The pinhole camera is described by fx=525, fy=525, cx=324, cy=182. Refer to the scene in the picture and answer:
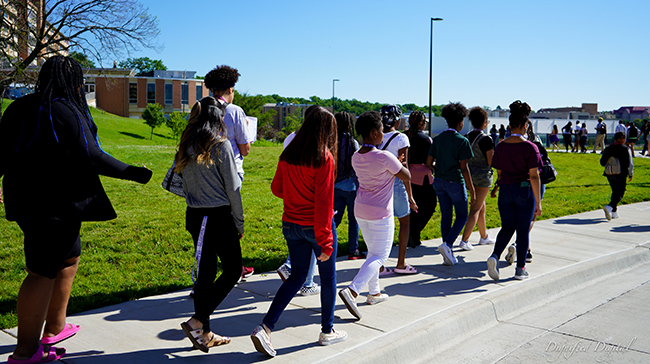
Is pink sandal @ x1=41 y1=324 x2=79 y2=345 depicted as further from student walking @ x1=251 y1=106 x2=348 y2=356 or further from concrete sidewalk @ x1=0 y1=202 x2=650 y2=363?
student walking @ x1=251 y1=106 x2=348 y2=356

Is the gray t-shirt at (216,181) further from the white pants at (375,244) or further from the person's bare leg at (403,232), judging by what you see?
the person's bare leg at (403,232)

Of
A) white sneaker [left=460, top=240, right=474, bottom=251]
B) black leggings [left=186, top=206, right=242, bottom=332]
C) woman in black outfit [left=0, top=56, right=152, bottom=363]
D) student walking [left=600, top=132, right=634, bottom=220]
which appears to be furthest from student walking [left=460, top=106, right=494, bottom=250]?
woman in black outfit [left=0, top=56, right=152, bottom=363]

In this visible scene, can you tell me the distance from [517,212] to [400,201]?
1356 mm

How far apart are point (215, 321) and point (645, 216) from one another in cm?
994

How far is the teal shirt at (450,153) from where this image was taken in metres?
6.35

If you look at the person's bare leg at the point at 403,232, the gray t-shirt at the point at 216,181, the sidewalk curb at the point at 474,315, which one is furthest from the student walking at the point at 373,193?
the gray t-shirt at the point at 216,181

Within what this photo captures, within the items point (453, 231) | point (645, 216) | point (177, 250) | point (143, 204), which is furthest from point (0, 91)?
point (645, 216)

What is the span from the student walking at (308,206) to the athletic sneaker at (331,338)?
0.17m

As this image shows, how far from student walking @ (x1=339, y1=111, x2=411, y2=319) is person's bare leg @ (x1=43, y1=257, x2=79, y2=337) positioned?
2211 millimetres

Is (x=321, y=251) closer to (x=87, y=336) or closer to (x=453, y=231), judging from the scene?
(x=87, y=336)

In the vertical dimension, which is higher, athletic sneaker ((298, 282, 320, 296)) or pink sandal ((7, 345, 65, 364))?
pink sandal ((7, 345, 65, 364))

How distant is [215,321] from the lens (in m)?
4.63

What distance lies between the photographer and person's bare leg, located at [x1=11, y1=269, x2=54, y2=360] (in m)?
3.43

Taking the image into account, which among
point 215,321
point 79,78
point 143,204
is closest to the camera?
point 79,78
